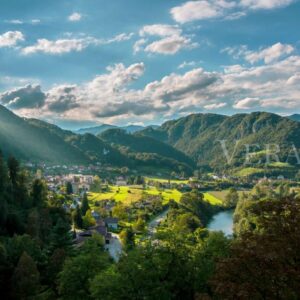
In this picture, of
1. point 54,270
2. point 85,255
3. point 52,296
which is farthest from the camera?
point 54,270

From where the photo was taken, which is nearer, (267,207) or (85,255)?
(267,207)

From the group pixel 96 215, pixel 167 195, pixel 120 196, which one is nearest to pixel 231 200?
pixel 167 195

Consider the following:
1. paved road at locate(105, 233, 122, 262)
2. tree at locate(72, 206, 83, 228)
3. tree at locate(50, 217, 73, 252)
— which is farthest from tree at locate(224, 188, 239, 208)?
tree at locate(50, 217, 73, 252)

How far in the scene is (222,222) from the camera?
94312 mm

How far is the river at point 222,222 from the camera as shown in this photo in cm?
8300

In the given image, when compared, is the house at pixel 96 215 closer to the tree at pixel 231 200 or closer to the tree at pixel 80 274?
A: the tree at pixel 231 200

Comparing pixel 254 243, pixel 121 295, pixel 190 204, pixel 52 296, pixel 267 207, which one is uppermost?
pixel 267 207

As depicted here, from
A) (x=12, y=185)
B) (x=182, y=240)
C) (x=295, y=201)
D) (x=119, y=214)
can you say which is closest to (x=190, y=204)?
(x=119, y=214)

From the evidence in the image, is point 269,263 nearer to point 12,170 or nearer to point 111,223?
point 12,170

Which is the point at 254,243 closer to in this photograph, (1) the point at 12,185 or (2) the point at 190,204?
(1) the point at 12,185

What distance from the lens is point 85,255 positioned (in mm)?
23125

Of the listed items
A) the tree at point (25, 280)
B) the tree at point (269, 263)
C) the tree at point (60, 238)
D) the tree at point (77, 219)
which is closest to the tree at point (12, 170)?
the tree at point (77, 219)

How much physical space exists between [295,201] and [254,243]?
2.06m

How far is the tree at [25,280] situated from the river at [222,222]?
5800 cm
